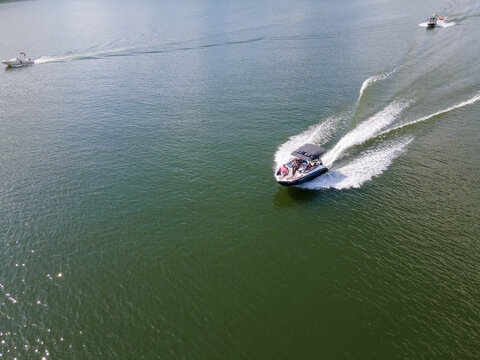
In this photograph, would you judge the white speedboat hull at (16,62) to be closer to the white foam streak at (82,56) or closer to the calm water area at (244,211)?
the white foam streak at (82,56)

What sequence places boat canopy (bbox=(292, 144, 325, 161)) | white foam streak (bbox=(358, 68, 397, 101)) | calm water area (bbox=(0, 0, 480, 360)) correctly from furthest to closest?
1. white foam streak (bbox=(358, 68, 397, 101))
2. boat canopy (bbox=(292, 144, 325, 161))
3. calm water area (bbox=(0, 0, 480, 360))

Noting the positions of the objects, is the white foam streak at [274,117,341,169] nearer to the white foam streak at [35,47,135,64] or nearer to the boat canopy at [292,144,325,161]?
the boat canopy at [292,144,325,161]

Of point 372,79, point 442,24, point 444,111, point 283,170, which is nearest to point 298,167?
point 283,170

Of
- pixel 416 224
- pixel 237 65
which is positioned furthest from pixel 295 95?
pixel 416 224

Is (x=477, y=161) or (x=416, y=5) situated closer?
(x=477, y=161)

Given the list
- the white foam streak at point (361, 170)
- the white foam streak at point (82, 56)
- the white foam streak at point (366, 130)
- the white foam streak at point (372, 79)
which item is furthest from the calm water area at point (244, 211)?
the white foam streak at point (82, 56)

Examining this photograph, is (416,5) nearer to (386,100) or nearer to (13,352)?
(386,100)

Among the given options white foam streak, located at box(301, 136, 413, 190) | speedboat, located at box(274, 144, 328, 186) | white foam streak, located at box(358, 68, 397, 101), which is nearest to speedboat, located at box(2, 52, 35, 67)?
speedboat, located at box(274, 144, 328, 186)
